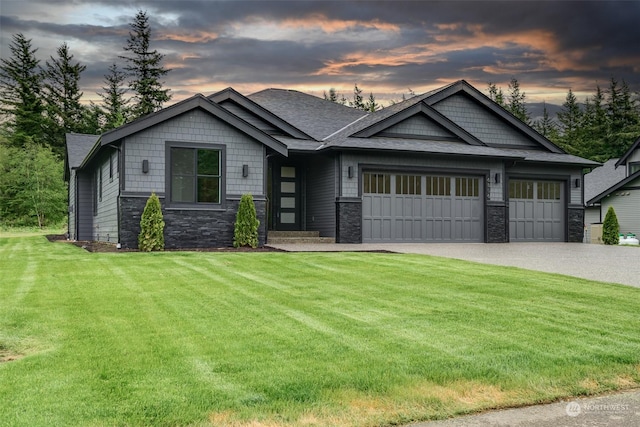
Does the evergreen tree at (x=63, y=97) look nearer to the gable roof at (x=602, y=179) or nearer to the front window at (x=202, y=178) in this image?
the front window at (x=202, y=178)

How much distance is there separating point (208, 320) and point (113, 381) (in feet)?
6.59

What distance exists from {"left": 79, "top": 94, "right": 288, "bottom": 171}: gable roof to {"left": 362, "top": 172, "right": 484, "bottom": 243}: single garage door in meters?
4.05

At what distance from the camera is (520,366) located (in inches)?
177

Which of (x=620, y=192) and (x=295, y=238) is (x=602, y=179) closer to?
(x=620, y=192)

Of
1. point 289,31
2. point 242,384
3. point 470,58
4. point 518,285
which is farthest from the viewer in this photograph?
point 470,58

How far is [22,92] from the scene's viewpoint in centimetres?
5034

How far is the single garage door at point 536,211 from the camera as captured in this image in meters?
22.2

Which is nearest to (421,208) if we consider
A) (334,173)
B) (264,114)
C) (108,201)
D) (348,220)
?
(348,220)

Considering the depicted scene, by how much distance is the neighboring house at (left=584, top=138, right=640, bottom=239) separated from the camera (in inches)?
1148

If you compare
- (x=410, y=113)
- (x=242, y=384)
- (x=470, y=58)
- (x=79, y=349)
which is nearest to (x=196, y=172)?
(x=410, y=113)

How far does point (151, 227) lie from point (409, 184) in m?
9.02

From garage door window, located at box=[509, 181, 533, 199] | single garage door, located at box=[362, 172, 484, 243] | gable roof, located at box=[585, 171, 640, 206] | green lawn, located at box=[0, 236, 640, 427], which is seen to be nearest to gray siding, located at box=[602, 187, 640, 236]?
gable roof, located at box=[585, 171, 640, 206]

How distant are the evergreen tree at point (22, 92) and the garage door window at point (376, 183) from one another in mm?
37924

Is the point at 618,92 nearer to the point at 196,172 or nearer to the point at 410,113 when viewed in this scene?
the point at 410,113
